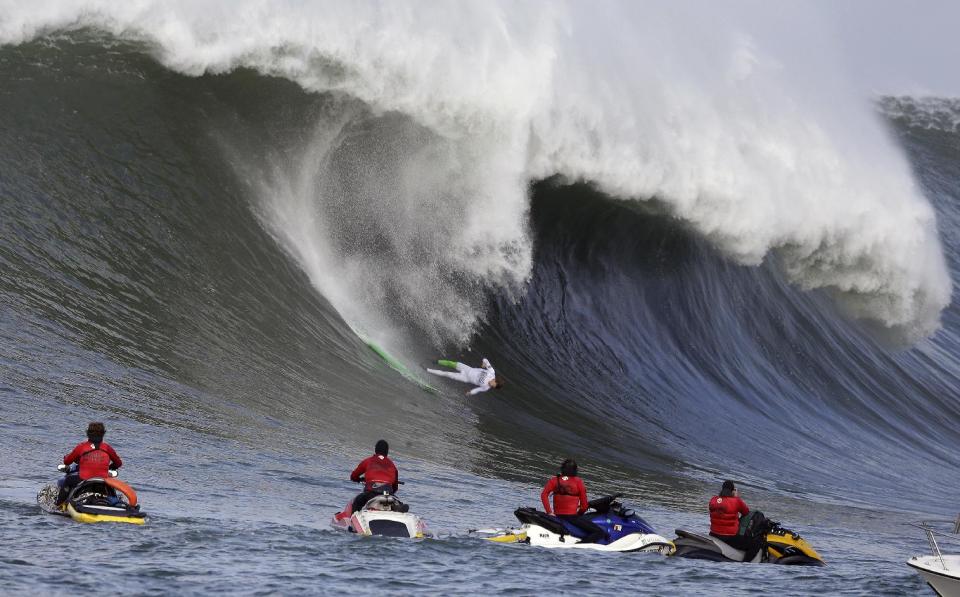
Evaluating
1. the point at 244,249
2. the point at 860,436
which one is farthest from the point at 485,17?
the point at 860,436

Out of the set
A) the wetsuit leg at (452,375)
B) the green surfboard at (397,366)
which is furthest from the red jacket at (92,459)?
the wetsuit leg at (452,375)

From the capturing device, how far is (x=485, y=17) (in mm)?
20438

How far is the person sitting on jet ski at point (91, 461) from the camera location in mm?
9766

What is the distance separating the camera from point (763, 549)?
11.3 metres

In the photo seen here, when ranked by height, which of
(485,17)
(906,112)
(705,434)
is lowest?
(705,434)

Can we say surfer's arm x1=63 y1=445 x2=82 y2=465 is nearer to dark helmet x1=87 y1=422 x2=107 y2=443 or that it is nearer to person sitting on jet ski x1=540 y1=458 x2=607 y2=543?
dark helmet x1=87 y1=422 x2=107 y2=443

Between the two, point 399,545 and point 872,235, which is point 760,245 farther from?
point 399,545

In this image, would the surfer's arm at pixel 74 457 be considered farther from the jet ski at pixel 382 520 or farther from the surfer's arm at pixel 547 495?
the surfer's arm at pixel 547 495

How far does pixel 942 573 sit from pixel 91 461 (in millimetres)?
6383

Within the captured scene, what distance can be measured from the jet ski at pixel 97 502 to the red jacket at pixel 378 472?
6.56ft

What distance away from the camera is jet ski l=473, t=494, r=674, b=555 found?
35.8 feet

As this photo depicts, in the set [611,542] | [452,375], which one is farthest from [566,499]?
[452,375]

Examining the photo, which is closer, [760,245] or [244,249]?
[244,249]

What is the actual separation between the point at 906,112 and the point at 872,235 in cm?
2229
